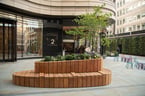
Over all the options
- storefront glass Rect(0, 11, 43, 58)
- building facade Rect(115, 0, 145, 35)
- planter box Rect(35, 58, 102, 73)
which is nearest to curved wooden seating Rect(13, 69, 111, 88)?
planter box Rect(35, 58, 102, 73)

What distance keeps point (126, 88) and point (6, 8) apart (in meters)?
12.7

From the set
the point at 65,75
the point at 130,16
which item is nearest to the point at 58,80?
the point at 65,75

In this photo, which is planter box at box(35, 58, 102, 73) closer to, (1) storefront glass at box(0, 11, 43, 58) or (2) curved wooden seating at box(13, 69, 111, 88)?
(2) curved wooden seating at box(13, 69, 111, 88)

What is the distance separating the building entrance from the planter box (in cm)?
952

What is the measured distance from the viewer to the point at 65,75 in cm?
797

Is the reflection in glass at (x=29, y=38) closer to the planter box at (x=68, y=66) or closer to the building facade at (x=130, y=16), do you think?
the planter box at (x=68, y=66)

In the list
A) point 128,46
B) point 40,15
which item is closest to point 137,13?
point 128,46

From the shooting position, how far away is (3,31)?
1716 centimetres

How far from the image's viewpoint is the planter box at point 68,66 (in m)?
8.47

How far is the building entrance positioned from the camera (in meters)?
17.1

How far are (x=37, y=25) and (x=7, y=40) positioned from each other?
541 centimetres

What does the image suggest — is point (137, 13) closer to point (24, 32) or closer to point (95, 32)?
point (24, 32)

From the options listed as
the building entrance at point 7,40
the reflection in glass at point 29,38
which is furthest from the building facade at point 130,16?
the building entrance at point 7,40

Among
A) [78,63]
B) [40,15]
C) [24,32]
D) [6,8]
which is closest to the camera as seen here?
[78,63]
